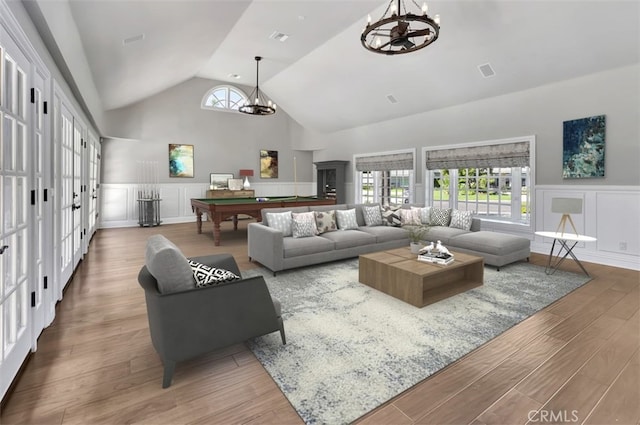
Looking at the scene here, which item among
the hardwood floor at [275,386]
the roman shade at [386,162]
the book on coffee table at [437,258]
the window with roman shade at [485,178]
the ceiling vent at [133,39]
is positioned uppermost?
the ceiling vent at [133,39]

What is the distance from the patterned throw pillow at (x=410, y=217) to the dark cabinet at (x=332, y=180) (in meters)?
3.90

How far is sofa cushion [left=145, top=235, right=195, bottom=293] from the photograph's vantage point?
6.01 feet

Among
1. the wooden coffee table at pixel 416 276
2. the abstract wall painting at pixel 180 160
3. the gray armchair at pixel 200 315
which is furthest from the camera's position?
the abstract wall painting at pixel 180 160

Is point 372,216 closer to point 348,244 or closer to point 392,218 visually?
point 392,218

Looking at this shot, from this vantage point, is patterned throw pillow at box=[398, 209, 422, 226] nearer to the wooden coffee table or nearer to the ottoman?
the ottoman

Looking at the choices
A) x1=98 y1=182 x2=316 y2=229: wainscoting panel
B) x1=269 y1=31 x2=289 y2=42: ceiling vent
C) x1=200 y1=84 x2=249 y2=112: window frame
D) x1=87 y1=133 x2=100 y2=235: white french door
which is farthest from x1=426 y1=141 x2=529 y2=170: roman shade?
x1=87 y1=133 x2=100 y2=235: white french door

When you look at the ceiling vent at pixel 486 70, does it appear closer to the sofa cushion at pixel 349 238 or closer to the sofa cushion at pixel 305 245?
the sofa cushion at pixel 349 238

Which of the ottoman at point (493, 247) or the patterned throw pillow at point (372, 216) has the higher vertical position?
the patterned throw pillow at point (372, 216)

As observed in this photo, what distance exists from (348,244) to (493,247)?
1975 millimetres

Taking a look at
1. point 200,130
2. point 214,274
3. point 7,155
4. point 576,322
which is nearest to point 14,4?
point 7,155

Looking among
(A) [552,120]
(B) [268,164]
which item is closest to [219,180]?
(B) [268,164]

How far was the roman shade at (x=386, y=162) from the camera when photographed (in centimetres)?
741

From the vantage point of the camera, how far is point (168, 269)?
1854mm

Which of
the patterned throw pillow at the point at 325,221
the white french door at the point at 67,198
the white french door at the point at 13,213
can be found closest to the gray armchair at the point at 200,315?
the white french door at the point at 13,213
